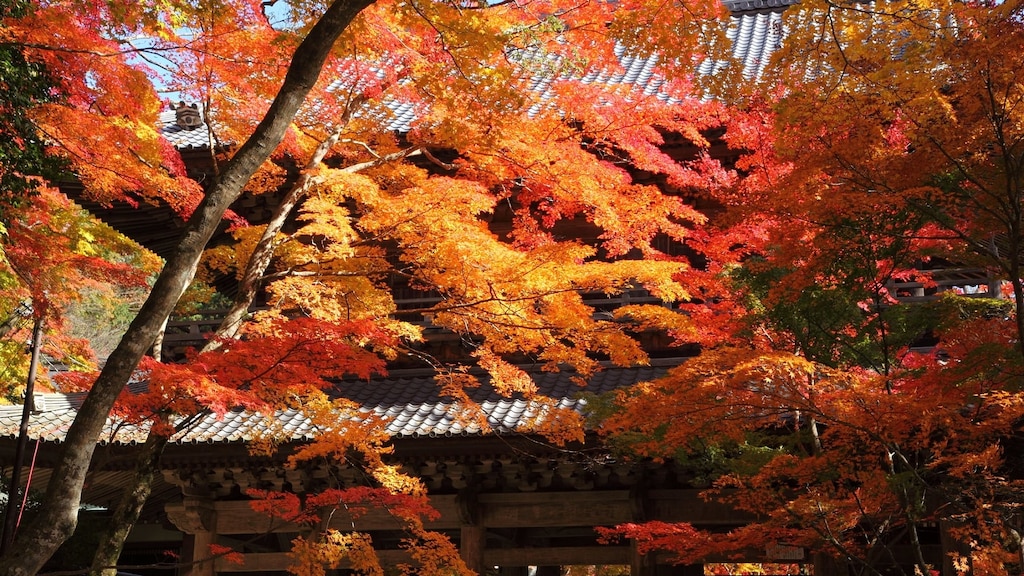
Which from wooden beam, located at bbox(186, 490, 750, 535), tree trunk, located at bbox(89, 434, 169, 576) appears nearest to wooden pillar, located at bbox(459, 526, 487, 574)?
wooden beam, located at bbox(186, 490, 750, 535)

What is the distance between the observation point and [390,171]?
351 inches

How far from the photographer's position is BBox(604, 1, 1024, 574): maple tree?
524 cm

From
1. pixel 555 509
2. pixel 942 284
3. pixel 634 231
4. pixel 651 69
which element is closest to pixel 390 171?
pixel 634 231

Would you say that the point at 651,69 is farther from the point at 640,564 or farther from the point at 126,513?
the point at 126,513

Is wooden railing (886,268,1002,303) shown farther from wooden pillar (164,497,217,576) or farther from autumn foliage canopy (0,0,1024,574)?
wooden pillar (164,497,217,576)

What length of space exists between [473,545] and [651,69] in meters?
9.55

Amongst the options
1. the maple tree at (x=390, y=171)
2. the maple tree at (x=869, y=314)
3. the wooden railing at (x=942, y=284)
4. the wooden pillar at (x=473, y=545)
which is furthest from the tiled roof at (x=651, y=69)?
the wooden pillar at (x=473, y=545)

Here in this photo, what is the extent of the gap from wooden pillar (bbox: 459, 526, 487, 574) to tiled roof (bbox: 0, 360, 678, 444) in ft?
4.21

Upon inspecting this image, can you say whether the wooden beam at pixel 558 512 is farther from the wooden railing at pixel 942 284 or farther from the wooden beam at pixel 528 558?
the wooden railing at pixel 942 284

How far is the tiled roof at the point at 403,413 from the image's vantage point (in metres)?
8.81

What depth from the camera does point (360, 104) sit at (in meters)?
8.19

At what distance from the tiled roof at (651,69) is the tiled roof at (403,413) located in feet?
10.2

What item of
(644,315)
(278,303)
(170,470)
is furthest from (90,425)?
(170,470)

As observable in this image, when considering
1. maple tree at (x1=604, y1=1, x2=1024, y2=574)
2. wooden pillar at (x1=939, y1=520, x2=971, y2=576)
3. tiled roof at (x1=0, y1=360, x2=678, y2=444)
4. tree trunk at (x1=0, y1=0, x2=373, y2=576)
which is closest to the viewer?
tree trunk at (x1=0, y1=0, x2=373, y2=576)
